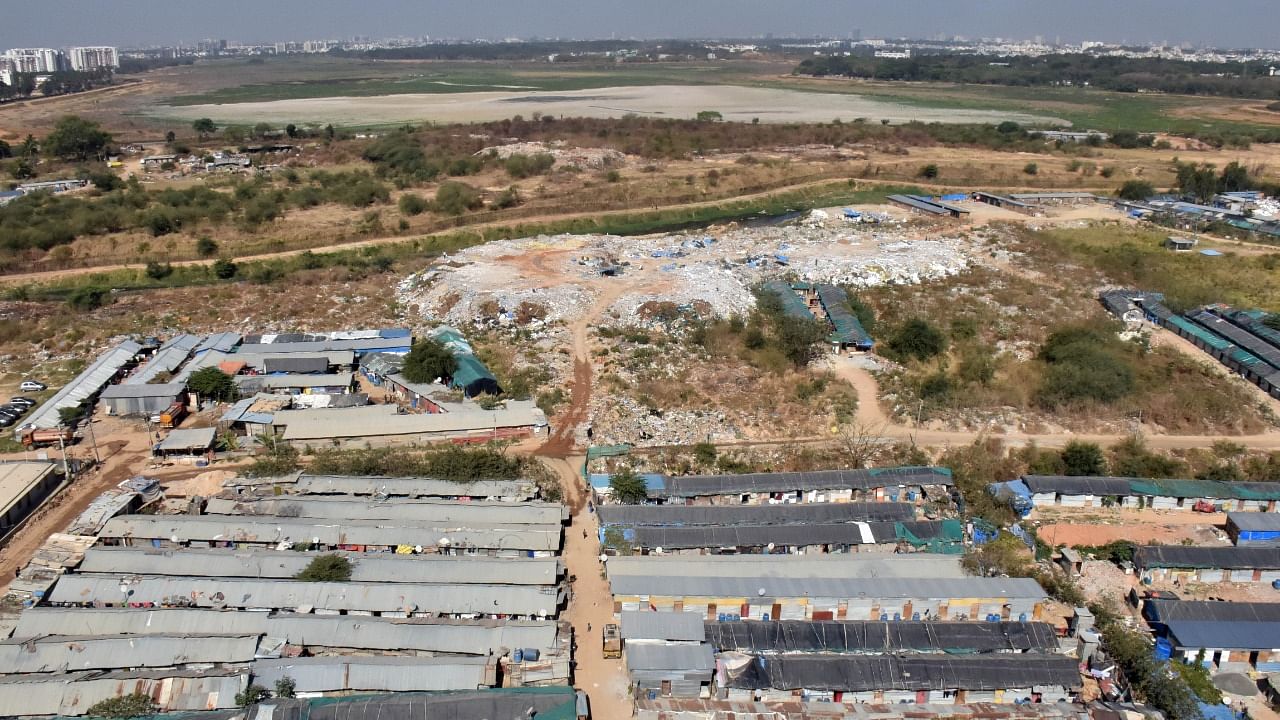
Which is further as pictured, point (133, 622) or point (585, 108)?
point (585, 108)

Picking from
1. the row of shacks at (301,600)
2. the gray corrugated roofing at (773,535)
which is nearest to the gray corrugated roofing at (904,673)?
the row of shacks at (301,600)

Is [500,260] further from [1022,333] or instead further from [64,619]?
[64,619]

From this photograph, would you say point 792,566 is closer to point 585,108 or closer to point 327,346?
point 327,346

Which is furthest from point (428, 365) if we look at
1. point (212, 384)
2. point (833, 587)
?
point (833, 587)

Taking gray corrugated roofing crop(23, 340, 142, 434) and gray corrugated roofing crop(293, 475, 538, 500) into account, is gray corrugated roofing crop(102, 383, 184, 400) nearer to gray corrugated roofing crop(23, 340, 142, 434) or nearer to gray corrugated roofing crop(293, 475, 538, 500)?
gray corrugated roofing crop(23, 340, 142, 434)

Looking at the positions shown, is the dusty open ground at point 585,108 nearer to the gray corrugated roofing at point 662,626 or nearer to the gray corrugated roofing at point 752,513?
the gray corrugated roofing at point 752,513

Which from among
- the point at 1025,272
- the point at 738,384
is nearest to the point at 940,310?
the point at 1025,272
